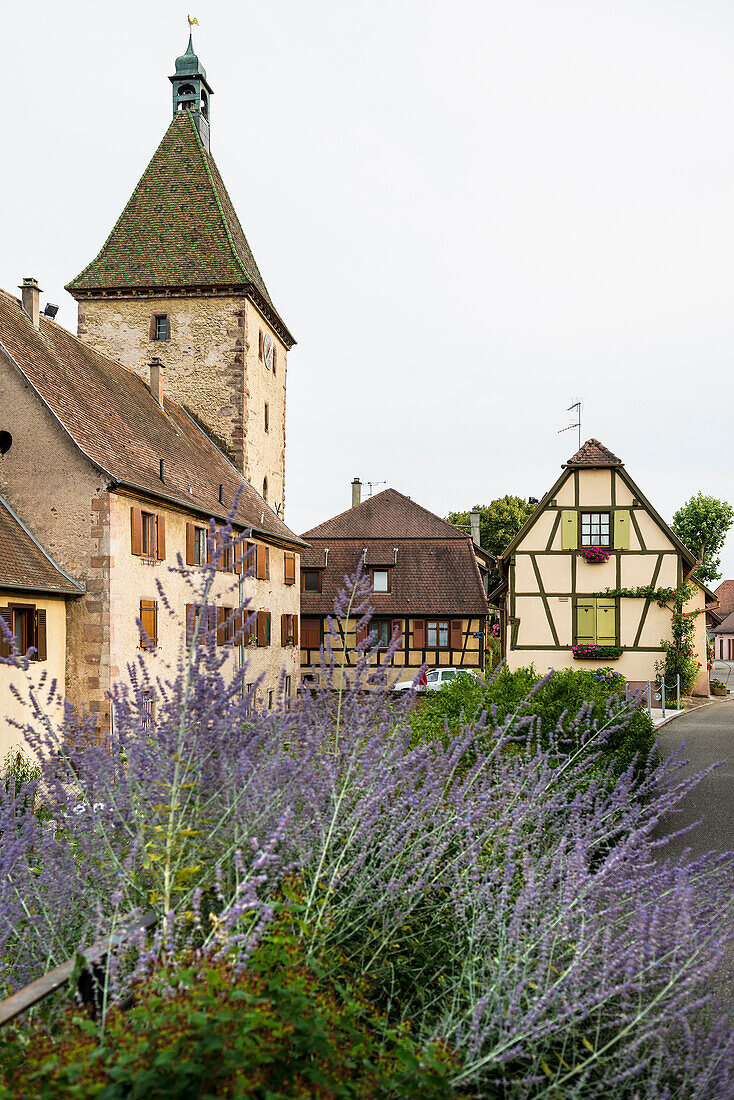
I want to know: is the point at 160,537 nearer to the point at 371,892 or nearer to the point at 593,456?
the point at 593,456

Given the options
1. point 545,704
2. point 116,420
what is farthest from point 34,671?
point 545,704

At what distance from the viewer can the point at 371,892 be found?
10.1 feet

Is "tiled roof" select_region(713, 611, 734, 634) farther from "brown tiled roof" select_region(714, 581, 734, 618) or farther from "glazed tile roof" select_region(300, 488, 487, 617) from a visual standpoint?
"glazed tile roof" select_region(300, 488, 487, 617)

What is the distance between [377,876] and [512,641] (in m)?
22.9

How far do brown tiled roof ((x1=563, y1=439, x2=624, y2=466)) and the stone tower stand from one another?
10.1 metres

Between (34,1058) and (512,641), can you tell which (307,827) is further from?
(512,641)

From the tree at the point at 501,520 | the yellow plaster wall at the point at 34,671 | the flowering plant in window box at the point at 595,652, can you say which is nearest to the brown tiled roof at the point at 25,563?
the yellow plaster wall at the point at 34,671

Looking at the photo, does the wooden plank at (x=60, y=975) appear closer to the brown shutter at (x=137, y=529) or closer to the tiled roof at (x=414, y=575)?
the brown shutter at (x=137, y=529)

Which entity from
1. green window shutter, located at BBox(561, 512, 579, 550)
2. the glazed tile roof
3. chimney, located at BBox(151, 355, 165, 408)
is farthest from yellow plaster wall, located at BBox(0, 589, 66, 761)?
the glazed tile roof

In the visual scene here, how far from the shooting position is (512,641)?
1007 inches

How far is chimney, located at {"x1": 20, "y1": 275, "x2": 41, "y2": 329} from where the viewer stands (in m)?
19.7

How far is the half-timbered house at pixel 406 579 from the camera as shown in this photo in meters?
31.9

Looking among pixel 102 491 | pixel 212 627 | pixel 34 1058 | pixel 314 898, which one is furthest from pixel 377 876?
pixel 102 491

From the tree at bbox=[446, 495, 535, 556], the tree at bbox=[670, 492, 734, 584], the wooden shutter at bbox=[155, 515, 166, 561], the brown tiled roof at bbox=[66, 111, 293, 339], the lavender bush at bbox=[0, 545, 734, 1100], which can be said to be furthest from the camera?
the tree at bbox=[446, 495, 535, 556]
